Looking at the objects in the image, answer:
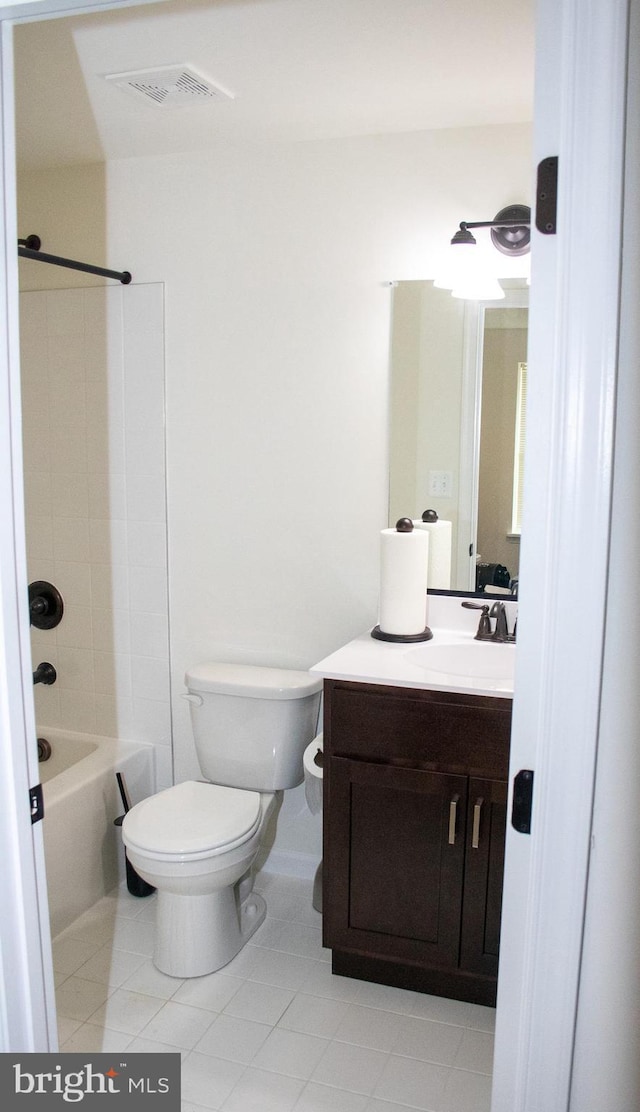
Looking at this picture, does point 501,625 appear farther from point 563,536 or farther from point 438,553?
point 563,536

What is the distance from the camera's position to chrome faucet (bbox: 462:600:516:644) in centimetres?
258

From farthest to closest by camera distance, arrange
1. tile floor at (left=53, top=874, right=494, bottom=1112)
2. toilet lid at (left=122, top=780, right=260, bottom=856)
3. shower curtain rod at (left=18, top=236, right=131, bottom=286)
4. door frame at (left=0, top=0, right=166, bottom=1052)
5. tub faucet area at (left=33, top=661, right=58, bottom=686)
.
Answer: tub faucet area at (left=33, top=661, right=58, bottom=686) → shower curtain rod at (left=18, top=236, right=131, bottom=286) → toilet lid at (left=122, top=780, right=260, bottom=856) → tile floor at (left=53, top=874, right=494, bottom=1112) → door frame at (left=0, top=0, right=166, bottom=1052)

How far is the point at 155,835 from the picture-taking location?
242 cm

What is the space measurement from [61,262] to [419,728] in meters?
1.69

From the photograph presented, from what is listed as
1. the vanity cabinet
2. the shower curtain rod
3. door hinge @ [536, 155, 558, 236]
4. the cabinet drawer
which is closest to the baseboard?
the vanity cabinet

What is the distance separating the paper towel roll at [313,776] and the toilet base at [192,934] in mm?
346

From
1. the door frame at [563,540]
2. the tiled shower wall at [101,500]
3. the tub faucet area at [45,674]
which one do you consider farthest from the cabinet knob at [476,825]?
the tub faucet area at [45,674]

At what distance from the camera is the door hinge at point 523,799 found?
3.65 feet

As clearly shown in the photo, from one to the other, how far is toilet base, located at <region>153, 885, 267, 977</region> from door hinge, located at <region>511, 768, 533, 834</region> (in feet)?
5.25

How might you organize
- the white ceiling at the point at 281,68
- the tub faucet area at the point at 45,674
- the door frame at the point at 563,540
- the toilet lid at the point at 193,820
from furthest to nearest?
the tub faucet area at the point at 45,674 < the toilet lid at the point at 193,820 < the white ceiling at the point at 281,68 < the door frame at the point at 563,540

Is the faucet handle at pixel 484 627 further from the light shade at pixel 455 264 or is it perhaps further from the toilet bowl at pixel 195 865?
the light shade at pixel 455 264

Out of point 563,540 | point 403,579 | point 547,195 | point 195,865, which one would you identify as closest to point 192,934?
point 195,865

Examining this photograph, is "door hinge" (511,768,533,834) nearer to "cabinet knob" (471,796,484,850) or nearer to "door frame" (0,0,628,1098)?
"door frame" (0,0,628,1098)

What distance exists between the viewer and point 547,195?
1044 mm
